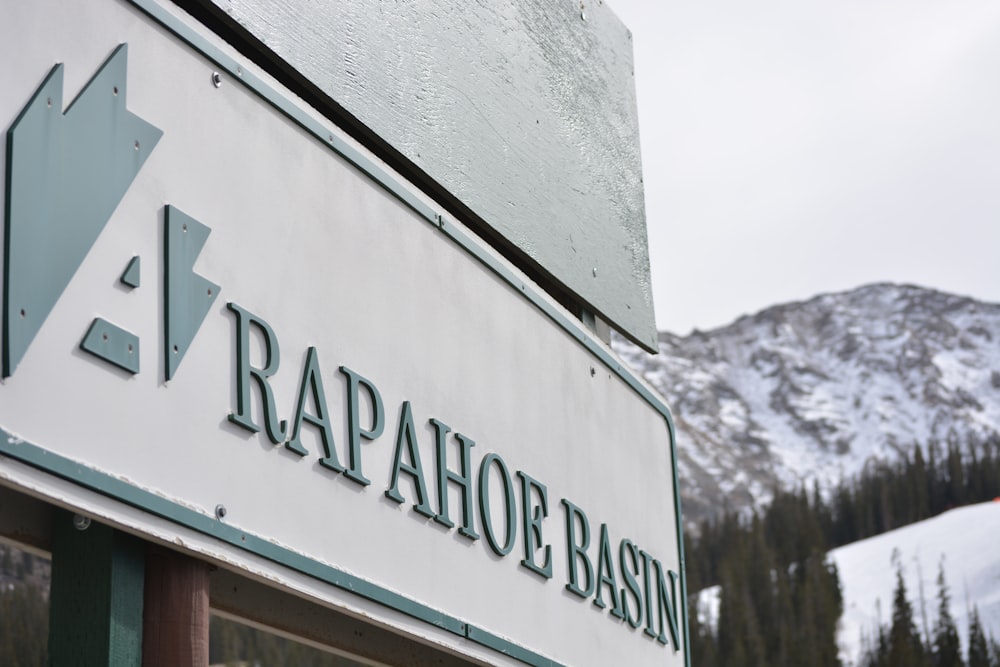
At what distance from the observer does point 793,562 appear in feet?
242

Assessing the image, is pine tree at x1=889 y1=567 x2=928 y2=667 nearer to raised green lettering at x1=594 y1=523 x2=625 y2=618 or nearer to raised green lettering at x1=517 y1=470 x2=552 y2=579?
raised green lettering at x1=594 y1=523 x2=625 y2=618

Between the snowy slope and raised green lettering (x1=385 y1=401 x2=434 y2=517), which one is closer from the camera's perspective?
raised green lettering (x1=385 y1=401 x2=434 y2=517)

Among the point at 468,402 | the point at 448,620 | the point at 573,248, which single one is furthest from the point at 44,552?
the point at 573,248

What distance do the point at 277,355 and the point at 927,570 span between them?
Result: 76.4 metres

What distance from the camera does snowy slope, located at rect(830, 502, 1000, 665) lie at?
68.0 m

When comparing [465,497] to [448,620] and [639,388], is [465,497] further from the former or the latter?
[639,388]

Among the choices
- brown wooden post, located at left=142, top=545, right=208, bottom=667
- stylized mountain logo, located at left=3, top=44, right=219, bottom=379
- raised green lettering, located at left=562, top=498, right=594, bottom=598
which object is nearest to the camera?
stylized mountain logo, located at left=3, top=44, right=219, bottom=379

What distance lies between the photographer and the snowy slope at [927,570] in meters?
68.0

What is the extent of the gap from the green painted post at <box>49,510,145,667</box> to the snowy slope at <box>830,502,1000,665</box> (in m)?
64.6

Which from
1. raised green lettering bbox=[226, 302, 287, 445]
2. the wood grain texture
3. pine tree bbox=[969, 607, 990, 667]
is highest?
pine tree bbox=[969, 607, 990, 667]

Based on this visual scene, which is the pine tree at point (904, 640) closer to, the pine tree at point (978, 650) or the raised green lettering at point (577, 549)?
the pine tree at point (978, 650)

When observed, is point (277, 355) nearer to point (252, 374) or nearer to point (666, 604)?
point (252, 374)

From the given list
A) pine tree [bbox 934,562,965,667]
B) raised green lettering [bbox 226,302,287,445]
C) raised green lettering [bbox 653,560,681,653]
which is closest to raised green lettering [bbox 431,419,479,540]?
raised green lettering [bbox 226,302,287,445]

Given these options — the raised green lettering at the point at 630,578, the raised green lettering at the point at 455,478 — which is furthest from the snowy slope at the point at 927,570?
the raised green lettering at the point at 455,478
